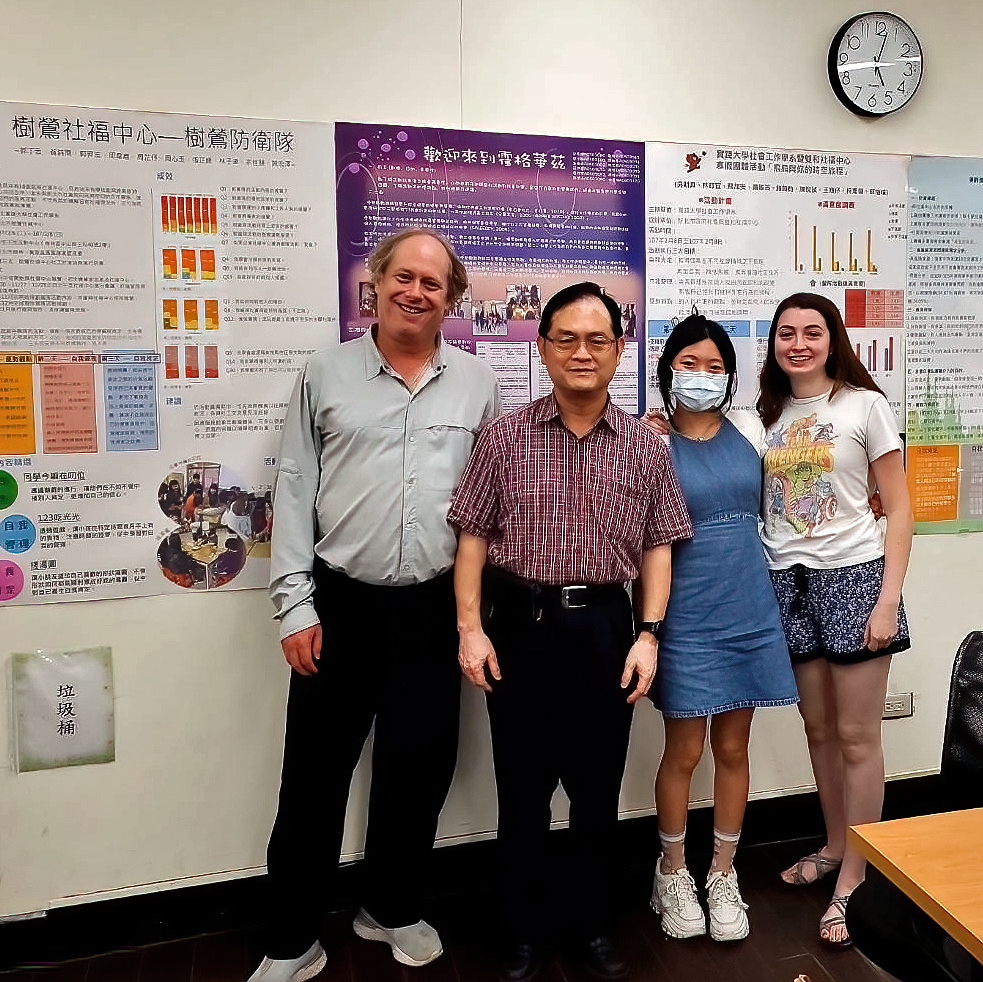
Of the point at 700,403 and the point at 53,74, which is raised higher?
the point at 53,74

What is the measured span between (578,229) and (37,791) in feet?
6.54

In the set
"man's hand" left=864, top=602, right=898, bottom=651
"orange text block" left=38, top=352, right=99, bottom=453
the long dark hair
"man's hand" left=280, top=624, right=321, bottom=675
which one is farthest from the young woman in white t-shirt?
"orange text block" left=38, top=352, right=99, bottom=453

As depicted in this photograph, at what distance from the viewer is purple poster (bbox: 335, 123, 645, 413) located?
7.22 feet

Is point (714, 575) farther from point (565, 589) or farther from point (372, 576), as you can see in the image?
point (372, 576)

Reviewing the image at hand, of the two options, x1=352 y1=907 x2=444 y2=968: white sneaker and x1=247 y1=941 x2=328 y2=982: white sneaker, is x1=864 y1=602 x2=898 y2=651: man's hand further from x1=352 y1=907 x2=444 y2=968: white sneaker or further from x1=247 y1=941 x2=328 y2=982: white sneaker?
x1=247 y1=941 x2=328 y2=982: white sneaker

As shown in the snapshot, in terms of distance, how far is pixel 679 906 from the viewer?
2211 mm

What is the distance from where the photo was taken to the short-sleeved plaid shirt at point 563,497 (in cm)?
191

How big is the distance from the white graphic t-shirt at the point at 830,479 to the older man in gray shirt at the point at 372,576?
31.1 inches

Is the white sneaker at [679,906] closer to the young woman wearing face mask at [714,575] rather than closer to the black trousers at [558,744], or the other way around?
the black trousers at [558,744]

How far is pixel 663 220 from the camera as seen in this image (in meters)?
2.43

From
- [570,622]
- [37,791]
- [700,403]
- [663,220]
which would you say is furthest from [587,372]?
[37,791]

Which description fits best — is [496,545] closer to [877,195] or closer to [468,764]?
[468,764]

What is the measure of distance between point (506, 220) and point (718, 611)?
1156mm

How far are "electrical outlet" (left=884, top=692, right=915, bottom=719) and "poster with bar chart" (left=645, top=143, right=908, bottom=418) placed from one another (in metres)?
0.87
